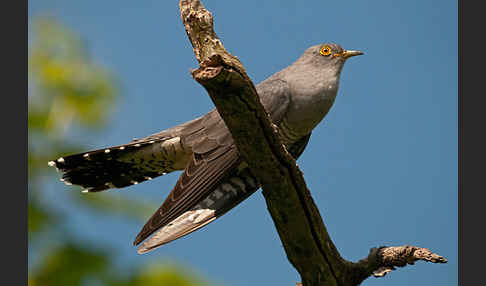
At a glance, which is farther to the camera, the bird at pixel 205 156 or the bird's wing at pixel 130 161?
the bird's wing at pixel 130 161

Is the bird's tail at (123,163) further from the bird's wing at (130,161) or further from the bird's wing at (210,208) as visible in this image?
the bird's wing at (210,208)

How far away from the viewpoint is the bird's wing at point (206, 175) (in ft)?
11.1

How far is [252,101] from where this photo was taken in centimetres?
257

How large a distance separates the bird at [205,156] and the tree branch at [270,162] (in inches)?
19.8

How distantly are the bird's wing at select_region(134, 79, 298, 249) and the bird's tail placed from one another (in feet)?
1.01

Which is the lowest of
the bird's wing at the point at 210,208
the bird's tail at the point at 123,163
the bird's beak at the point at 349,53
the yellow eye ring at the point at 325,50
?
the bird's wing at the point at 210,208

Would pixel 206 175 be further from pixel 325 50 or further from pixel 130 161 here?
pixel 325 50

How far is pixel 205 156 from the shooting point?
3619 millimetres

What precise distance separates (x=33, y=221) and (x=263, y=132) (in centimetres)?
158

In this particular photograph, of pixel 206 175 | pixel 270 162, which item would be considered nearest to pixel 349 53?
pixel 206 175

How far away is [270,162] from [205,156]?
91 cm

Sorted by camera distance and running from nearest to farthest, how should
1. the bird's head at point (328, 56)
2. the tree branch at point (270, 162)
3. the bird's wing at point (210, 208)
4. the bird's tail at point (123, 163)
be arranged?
the tree branch at point (270, 162)
the bird's wing at point (210, 208)
the bird's tail at point (123, 163)
the bird's head at point (328, 56)

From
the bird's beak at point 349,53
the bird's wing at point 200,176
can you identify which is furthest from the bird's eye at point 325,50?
the bird's wing at point 200,176

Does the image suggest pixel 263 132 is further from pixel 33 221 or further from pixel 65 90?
pixel 65 90
